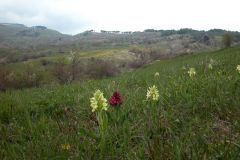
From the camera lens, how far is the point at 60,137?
3957 mm

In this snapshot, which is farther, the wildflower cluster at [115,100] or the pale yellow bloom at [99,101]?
the wildflower cluster at [115,100]

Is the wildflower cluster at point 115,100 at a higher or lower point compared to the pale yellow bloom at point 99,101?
lower

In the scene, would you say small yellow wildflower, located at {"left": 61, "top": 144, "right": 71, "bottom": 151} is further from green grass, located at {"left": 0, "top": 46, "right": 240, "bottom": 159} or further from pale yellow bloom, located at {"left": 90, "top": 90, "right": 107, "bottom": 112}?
pale yellow bloom, located at {"left": 90, "top": 90, "right": 107, "bottom": 112}

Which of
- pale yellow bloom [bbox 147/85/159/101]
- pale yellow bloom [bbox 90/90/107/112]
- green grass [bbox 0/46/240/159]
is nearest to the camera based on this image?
green grass [bbox 0/46/240/159]

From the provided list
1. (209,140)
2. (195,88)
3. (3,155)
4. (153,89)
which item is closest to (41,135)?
(3,155)

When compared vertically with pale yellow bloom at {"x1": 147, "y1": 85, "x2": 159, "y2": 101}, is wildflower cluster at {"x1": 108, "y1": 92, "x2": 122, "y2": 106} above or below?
below

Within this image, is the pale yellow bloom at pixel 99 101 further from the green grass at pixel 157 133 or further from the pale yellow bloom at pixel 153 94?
the pale yellow bloom at pixel 153 94

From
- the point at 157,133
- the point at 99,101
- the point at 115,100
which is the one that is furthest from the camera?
the point at 115,100

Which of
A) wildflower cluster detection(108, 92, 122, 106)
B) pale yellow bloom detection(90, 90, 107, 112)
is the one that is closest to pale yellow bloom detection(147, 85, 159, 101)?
wildflower cluster detection(108, 92, 122, 106)

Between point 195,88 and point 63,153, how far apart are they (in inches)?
121

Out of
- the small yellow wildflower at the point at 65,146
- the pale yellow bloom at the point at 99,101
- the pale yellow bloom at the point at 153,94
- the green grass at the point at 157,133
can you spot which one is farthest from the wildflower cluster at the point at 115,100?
the small yellow wildflower at the point at 65,146

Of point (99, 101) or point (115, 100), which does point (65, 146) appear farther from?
point (115, 100)

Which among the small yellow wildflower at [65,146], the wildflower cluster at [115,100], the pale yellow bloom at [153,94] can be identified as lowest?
the small yellow wildflower at [65,146]

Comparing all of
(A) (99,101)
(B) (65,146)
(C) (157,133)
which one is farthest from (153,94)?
(B) (65,146)
